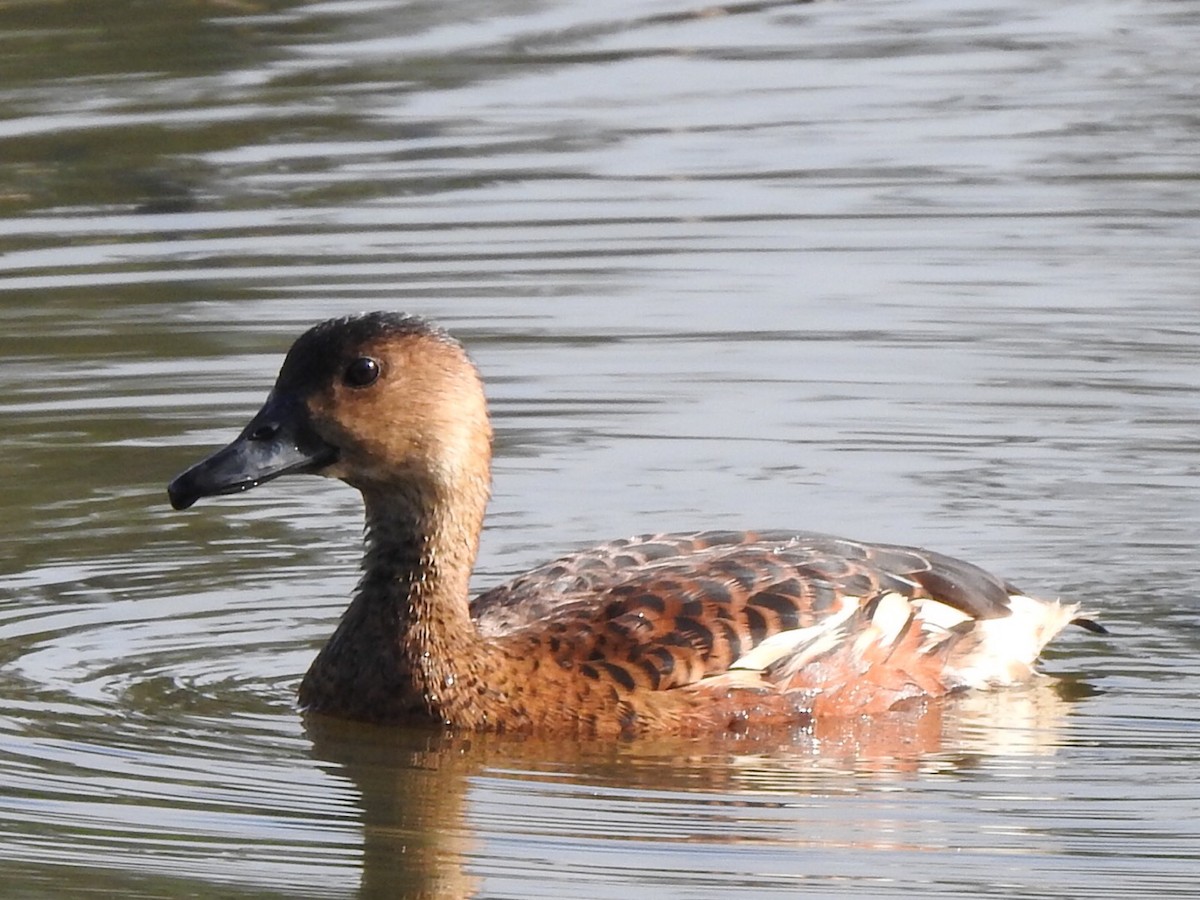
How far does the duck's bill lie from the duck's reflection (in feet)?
2.59

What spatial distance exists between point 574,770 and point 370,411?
130 centimetres

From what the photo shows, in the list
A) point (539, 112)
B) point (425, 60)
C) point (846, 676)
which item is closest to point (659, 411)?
point (846, 676)

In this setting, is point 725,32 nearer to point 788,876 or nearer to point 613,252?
point 613,252

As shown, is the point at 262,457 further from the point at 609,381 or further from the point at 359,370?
the point at 609,381

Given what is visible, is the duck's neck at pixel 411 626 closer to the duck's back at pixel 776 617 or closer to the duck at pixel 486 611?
the duck at pixel 486 611

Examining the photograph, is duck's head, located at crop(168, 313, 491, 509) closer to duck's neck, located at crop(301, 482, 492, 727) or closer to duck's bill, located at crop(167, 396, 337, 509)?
duck's bill, located at crop(167, 396, 337, 509)

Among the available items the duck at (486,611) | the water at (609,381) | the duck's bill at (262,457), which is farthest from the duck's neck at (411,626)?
the duck's bill at (262,457)

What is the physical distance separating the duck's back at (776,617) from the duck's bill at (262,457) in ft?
2.69

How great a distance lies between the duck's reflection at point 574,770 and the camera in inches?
310

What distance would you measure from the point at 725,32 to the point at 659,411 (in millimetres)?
6119

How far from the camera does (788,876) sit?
7.51 meters

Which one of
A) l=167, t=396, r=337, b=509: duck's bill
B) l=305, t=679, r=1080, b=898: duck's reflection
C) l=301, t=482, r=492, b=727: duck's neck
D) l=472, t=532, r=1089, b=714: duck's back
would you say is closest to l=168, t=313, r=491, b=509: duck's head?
l=167, t=396, r=337, b=509: duck's bill

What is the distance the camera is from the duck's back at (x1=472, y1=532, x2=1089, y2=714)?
9.05 metres

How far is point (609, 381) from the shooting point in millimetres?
12516
